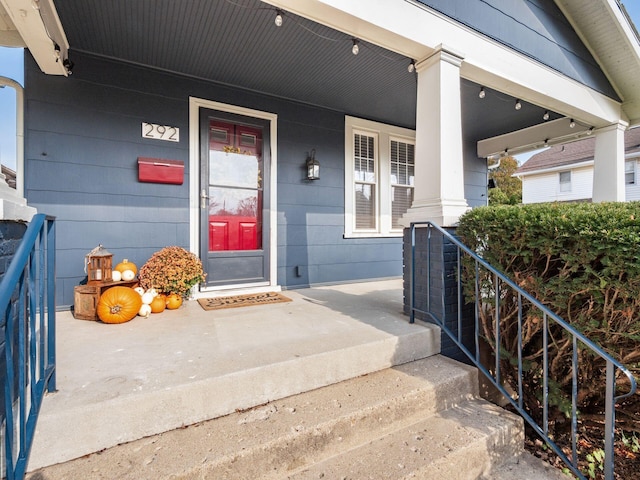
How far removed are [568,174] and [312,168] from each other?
1423 cm

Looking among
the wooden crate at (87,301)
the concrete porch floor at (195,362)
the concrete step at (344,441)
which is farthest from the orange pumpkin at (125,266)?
the concrete step at (344,441)

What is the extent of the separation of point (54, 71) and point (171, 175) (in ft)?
4.00

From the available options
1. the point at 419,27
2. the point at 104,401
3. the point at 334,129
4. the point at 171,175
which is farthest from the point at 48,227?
the point at 334,129

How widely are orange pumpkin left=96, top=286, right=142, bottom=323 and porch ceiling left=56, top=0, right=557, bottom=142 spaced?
2.14 m

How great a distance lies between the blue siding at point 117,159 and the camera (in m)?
2.89

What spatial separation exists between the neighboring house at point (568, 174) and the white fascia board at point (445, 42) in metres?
10.2

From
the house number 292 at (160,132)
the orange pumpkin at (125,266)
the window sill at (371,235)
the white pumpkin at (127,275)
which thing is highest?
the house number 292 at (160,132)

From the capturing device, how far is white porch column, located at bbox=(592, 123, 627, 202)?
4.07m

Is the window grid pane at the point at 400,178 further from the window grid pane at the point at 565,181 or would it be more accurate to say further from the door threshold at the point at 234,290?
the window grid pane at the point at 565,181

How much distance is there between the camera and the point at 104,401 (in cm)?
138

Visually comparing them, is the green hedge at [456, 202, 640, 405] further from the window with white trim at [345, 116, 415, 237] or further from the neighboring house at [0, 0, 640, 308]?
the window with white trim at [345, 116, 415, 237]

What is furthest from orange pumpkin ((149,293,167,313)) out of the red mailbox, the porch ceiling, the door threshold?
the porch ceiling

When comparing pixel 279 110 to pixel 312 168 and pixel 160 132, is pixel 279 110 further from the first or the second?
pixel 160 132

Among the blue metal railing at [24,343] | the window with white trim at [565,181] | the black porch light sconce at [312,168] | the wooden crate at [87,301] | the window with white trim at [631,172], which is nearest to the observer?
the blue metal railing at [24,343]
